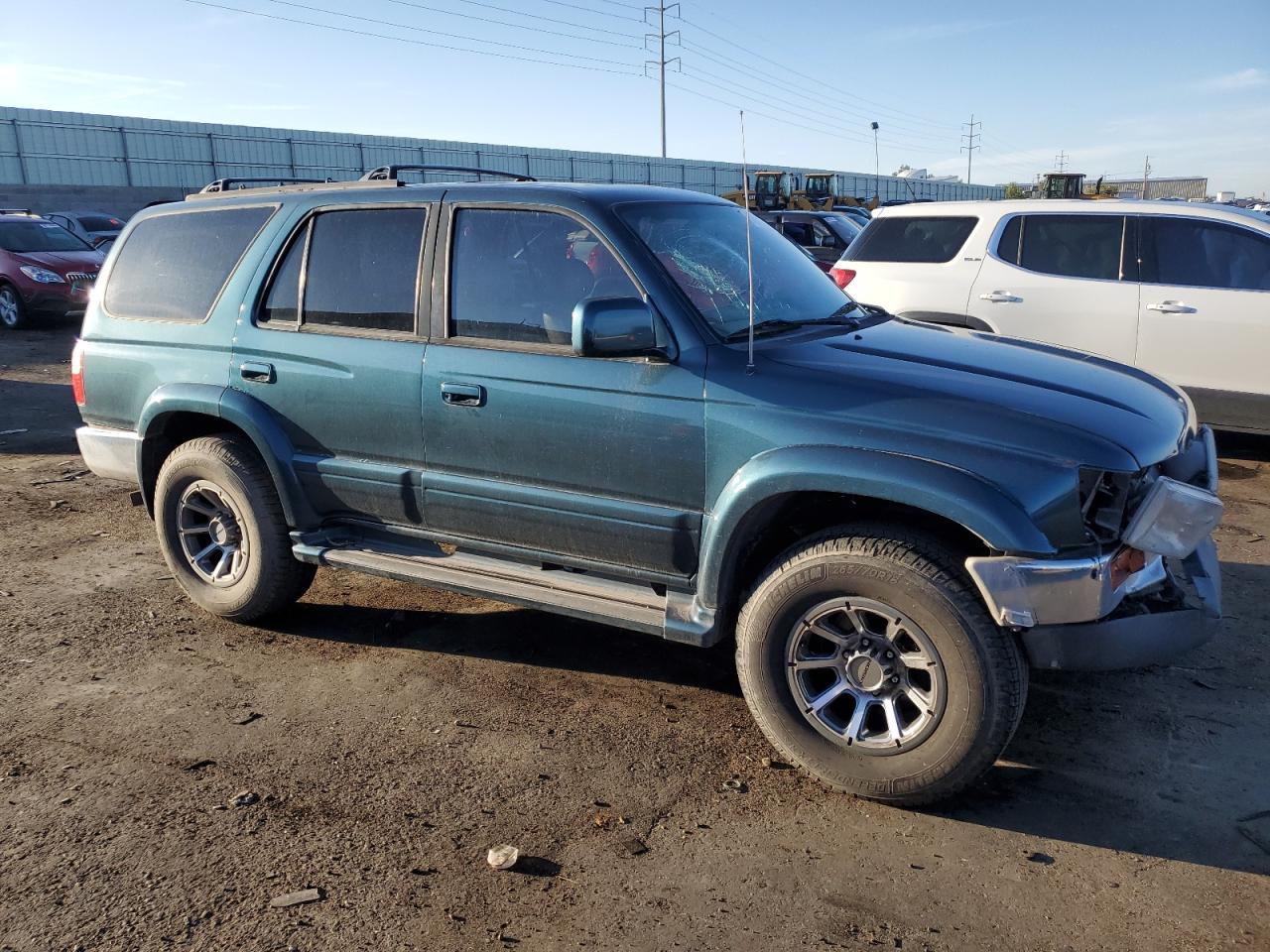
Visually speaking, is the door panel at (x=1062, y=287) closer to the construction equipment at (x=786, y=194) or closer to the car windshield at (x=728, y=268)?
the car windshield at (x=728, y=268)

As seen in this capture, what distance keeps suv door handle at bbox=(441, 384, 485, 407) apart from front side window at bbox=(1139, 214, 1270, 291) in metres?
5.46

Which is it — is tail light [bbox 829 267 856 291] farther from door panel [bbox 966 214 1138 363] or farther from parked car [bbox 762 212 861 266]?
parked car [bbox 762 212 861 266]

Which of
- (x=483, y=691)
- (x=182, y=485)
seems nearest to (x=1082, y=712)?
(x=483, y=691)

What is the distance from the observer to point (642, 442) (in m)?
3.51

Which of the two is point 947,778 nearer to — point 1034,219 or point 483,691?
point 483,691

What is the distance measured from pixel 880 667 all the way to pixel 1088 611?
642 millimetres

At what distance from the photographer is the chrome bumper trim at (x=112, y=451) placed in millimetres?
4863

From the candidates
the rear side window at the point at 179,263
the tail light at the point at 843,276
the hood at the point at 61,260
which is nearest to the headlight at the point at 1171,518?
the rear side window at the point at 179,263

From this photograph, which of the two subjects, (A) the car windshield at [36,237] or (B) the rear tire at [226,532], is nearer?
(B) the rear tire at [226,532]

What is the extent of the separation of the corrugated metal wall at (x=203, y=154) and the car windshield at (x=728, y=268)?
28000 mm

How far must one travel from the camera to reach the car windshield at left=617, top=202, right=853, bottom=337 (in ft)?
12.2

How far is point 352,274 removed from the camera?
428 centimetres

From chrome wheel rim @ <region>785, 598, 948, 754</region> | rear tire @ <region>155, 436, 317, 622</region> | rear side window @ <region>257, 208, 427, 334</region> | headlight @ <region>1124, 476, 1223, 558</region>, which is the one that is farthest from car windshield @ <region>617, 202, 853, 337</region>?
rear tire @ <region>155, 436, 317, 622</region>

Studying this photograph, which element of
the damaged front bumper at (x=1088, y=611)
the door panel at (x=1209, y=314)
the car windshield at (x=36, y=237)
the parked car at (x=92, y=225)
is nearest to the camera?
the damaged front bumper at (x=1088, y=611)
